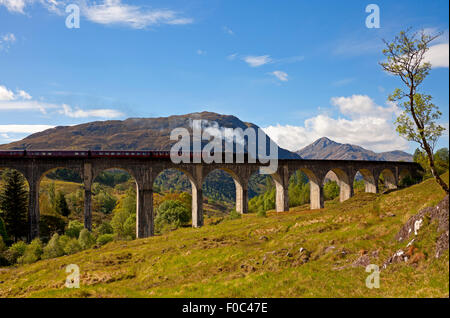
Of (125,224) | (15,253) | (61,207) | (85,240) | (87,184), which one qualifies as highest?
(87,184)

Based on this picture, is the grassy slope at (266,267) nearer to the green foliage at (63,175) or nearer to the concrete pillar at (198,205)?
the concrete pillar at (198,205)

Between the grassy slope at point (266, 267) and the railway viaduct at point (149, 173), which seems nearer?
the grassy slope at point (266, 267)

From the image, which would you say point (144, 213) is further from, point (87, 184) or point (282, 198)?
point (282, 198)

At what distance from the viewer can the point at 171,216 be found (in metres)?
65.1

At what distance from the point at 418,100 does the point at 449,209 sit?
1049 centimetres

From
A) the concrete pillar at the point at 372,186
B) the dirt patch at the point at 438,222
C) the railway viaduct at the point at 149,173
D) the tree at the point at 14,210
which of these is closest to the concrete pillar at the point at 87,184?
A: the railway viaduct at the point at 149,173

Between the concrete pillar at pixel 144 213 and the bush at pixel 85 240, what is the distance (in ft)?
24.0

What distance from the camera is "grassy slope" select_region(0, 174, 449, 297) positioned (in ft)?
50.4

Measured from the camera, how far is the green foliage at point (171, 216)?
63938 millimetres

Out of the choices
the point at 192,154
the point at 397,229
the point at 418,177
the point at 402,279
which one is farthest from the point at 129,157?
the point at 418,177

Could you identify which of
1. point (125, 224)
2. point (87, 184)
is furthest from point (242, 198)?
point (87, 184)

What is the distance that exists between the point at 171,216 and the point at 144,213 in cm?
1367

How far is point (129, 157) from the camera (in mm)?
51062
